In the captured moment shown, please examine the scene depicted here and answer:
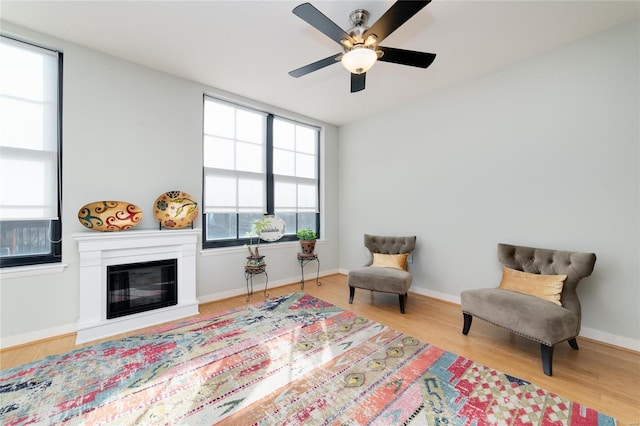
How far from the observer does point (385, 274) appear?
3262 mm

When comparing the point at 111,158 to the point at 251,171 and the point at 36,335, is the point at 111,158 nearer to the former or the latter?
the point at 251,171

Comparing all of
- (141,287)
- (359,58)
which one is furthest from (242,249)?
(359,58)

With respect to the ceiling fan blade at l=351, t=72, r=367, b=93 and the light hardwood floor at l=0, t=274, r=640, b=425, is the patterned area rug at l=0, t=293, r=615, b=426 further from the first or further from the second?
the ceiling fan blade at l=351, t=72, r=367, b=93

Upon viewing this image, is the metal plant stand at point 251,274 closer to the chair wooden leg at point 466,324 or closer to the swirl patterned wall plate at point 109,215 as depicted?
the swirl patterned wall plate at point 109,215

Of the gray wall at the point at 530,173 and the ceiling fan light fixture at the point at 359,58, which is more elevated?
the ceiling fan light fixture at the point at 359,58

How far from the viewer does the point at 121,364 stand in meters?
2.12

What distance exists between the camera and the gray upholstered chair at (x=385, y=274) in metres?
3.16

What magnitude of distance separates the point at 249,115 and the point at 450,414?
4148 mm

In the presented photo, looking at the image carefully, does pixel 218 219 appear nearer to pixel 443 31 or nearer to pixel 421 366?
pixel 421 366

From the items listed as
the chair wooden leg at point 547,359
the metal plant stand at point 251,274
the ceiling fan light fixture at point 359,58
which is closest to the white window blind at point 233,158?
the metal plant stand at point 251,274

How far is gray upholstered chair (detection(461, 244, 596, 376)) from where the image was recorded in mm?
2008

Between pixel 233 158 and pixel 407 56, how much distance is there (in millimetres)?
2678

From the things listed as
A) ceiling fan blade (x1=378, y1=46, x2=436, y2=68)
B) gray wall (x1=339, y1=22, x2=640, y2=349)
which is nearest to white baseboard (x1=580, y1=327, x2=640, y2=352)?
gray wall (x1=339, y1=22, x2=640, y2=349)

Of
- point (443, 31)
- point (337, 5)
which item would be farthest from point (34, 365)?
point (443, 31)
